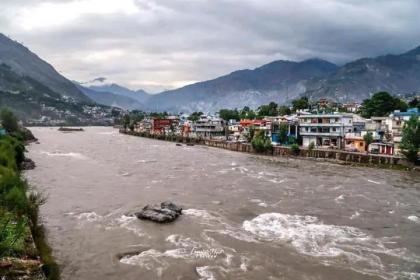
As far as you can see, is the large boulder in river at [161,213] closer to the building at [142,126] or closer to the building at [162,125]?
the building at [162,125]

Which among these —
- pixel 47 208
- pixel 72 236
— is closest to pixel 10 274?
pixel 72 236

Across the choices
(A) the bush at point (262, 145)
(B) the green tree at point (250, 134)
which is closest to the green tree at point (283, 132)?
(A) the bush at point (262, 145)

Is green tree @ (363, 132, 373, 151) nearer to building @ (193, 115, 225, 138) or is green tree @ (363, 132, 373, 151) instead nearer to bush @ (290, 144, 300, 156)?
bush @ (290, 144, 300, 156)

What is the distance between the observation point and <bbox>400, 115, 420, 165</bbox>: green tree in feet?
148

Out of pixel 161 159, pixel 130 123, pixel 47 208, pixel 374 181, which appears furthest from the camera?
pixel 130 123

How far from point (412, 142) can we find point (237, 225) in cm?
2999

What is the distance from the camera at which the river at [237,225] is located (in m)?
17.8

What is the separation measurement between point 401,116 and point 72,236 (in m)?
50.6

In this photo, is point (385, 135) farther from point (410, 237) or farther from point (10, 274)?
point (10, 274)

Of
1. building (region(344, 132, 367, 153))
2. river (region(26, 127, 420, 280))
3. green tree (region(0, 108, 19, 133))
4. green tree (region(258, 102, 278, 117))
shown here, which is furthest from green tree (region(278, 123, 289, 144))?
green tree (region(0, 108, 19, 133))

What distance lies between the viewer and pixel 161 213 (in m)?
25.2

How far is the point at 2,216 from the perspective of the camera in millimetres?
17703

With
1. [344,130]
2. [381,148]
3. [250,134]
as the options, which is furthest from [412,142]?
[250,134]

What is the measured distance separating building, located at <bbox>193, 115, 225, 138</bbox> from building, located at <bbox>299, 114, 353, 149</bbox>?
1351 inches
